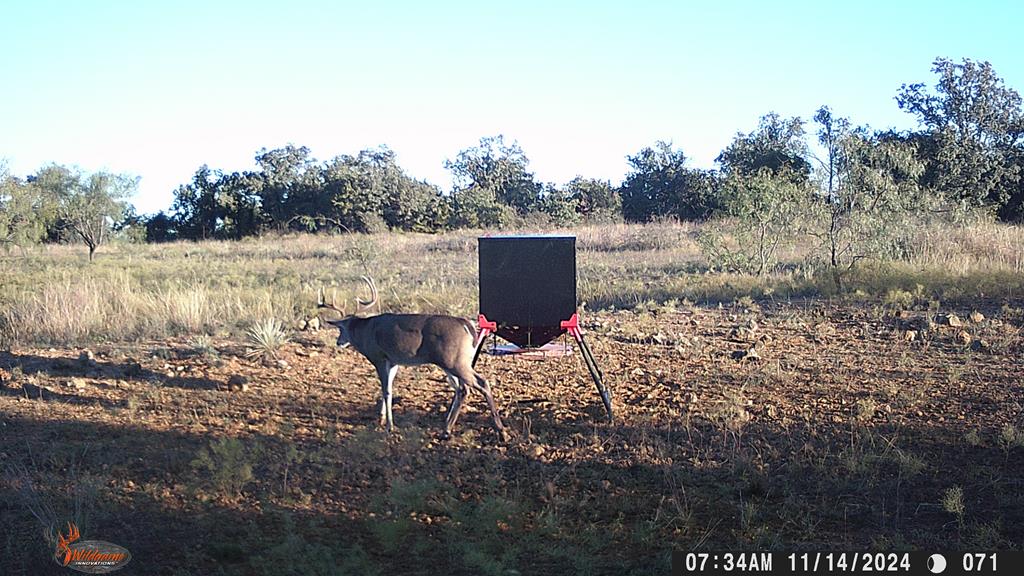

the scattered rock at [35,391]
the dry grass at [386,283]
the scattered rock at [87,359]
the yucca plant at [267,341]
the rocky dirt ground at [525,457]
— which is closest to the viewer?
the rocky dirt ground at [525,457]

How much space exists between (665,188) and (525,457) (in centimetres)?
3555

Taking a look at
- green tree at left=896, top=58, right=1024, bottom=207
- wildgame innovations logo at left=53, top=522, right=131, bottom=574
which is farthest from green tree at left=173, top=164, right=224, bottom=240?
wildgame innovations logo at left=53, top=522, right=131, bottom=574

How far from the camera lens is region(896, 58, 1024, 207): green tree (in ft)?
91.3

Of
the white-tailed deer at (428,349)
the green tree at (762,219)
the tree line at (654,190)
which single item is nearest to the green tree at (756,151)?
the tree line at (654,190)

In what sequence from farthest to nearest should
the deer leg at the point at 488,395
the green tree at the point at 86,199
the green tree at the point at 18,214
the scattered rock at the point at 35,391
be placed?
1. the green tree at the point at 86,199
2. the green tree at the point at 18,214
3. the scattered rock at the point at 35,391
4. the deer leg at the point at 488,395

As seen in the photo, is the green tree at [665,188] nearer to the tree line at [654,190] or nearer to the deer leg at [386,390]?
the tree line at [654,190]

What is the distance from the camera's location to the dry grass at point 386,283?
12211 millimetres

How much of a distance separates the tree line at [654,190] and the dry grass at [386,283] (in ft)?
3.43

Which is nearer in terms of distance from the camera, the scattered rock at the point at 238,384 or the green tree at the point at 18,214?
the scattered rock at the point at 238,384

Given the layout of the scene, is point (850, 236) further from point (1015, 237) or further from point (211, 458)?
point (211, 458)

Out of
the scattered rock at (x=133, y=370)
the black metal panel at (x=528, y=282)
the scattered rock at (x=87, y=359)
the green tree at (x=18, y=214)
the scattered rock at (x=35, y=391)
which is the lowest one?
the scattered rock at (x=35, y=391)

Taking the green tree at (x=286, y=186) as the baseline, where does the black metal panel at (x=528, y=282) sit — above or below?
below

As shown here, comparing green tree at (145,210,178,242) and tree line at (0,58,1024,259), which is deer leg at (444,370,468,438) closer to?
tree line at (0,58,1024,259)

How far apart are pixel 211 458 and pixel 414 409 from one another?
1.96 meters
